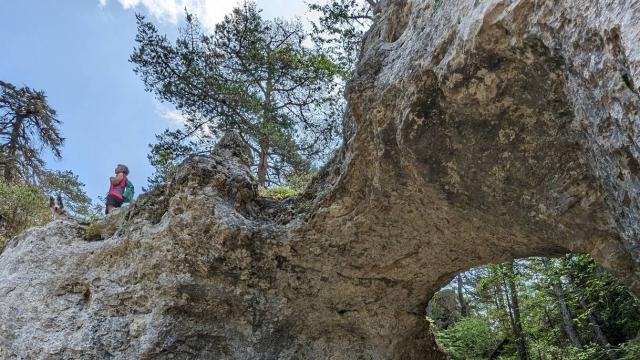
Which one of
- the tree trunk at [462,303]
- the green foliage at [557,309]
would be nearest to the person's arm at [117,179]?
the green foliage at [557,309]

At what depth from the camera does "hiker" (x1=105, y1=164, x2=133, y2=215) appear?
8055 millimetres

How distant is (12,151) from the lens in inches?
618

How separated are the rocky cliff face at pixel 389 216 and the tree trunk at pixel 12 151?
1046cm

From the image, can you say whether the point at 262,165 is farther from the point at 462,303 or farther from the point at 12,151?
the point at 462,303

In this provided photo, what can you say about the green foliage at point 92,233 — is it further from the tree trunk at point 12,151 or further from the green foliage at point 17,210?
the tree trunk at point 12,151

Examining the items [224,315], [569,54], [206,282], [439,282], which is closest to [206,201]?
[206,282]

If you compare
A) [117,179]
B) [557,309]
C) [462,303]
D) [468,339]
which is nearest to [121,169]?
[117,179]

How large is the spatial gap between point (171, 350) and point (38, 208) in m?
10.3

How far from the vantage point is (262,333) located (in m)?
6.03

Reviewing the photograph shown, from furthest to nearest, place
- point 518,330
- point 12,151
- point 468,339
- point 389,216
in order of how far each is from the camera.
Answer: point 12,151 < point 468,339 < point 518,330 < point 389,216

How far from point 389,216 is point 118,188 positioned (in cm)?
535

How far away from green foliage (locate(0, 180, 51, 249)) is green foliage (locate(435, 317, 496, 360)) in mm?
12407

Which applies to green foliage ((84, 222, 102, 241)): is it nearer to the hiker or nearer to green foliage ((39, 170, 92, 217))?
the hiker

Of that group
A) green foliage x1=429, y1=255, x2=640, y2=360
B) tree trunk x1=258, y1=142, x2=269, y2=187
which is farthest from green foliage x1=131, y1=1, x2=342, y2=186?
green foliage x1=429, y1=255, x2=640, y2=360
